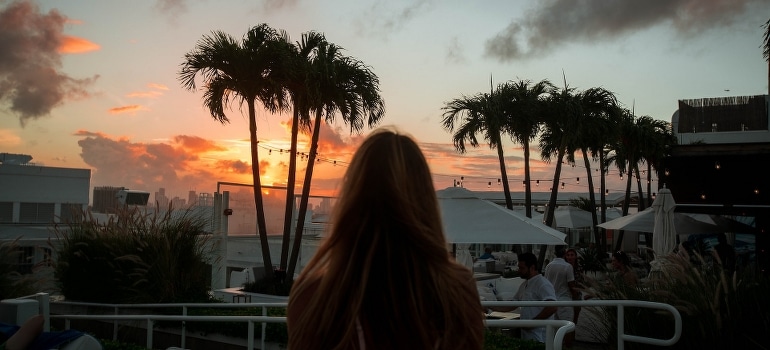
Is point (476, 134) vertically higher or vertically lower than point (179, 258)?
higher

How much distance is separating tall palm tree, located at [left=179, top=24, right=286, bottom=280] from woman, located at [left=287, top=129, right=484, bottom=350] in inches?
561

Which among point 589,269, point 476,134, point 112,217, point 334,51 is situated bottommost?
point 589,269

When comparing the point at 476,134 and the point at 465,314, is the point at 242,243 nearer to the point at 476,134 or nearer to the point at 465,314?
the point at 476,134

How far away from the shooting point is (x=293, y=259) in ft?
52.2

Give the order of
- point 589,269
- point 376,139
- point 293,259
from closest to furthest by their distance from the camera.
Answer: point 376,139, point 293,259, point 589,269

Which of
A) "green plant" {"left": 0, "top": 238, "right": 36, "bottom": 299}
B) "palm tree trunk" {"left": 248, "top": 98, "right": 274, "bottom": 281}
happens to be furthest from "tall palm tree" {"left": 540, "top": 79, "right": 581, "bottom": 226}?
"green plant" {"left": 0, "top": 238, "right": 36, "bottom": 299}

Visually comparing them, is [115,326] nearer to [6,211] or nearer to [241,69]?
[241,69]

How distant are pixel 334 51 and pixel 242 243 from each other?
22.5 ft

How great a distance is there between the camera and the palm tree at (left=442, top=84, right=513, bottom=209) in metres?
21.0

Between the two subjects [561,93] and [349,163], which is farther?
[561,93]

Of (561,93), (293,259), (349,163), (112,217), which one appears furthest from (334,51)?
(349,163)

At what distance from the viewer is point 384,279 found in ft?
5.30

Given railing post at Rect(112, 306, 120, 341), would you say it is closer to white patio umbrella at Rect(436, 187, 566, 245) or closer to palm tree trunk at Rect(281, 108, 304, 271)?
palm tree trunk at Rect(281, 108, 304, 271)

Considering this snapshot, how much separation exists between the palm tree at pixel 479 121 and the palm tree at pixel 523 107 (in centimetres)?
24
